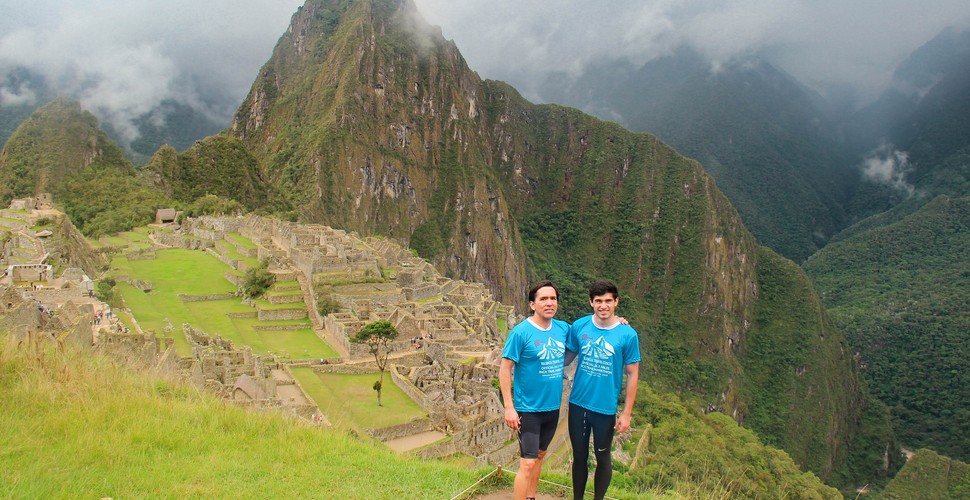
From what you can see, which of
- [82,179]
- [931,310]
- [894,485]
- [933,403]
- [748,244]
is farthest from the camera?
[748,244]

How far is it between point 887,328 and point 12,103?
114054 millimetres

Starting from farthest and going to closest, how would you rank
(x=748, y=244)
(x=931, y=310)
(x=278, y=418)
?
(x=748, y=244) < (x=931, y=310) < (x=278, y=418)

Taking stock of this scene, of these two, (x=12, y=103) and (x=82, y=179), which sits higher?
(x=12, y=103)

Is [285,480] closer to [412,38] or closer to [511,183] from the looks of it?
[412,38]

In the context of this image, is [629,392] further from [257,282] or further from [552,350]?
[257,282]

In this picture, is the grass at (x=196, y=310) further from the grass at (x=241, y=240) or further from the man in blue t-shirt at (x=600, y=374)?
the man in blue t-shirt at (x=600, y=374)

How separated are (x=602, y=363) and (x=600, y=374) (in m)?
0.11

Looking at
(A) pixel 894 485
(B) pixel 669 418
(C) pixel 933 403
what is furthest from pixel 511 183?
(B) pixel 669 418

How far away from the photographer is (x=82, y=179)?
6031cm

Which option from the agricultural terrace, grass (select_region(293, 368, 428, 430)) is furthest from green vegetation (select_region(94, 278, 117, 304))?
grass (select_region(293, 368, 428, 430))

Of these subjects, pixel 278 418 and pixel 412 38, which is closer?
pixel 278 418

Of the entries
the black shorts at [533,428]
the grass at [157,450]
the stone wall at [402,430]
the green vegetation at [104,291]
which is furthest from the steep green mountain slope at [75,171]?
the black shorts at [533,428]

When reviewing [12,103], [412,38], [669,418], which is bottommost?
[669,418]

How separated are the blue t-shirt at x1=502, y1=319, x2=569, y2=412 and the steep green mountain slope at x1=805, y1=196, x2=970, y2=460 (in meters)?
79.5
